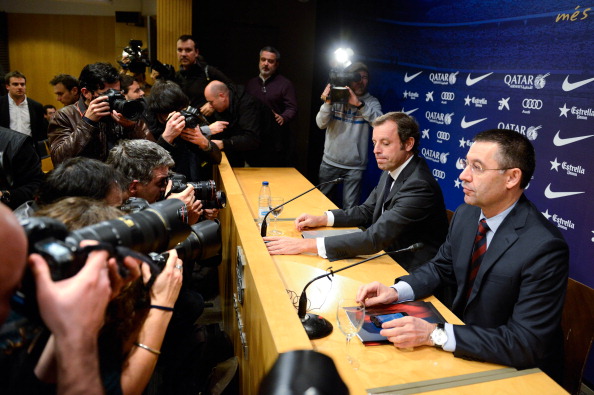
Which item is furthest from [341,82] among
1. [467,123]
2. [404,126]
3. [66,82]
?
[66,82]

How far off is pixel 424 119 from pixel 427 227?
2.10 m

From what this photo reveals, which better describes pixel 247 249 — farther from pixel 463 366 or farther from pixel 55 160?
pixel 55 160

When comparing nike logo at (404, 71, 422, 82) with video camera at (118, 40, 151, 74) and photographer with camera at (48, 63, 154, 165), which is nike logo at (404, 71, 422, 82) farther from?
photographer with camera at (48, 63, 154, 165)

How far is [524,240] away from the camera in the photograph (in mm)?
1607

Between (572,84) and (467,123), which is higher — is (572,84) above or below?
above

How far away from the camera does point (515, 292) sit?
1.59m

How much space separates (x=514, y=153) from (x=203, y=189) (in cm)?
145

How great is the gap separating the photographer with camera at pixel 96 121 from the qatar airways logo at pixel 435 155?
8.20 feet

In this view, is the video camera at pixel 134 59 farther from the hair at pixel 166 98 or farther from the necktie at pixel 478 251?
the necktie at pixel 478 251

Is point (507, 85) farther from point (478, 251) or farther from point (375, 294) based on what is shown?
point (375, 294)

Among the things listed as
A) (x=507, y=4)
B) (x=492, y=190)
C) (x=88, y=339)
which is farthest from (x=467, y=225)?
(x=507, y=4)

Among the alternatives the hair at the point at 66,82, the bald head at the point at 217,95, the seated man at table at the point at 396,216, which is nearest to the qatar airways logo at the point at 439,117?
the seated man at table at the point at 396,216

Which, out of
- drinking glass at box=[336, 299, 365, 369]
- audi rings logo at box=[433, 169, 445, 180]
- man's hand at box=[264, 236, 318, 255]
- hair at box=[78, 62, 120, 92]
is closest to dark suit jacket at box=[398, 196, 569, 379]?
drinking glass at box=[336, 299, 365, 369]

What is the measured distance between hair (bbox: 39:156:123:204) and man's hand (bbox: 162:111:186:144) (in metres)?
1.18
